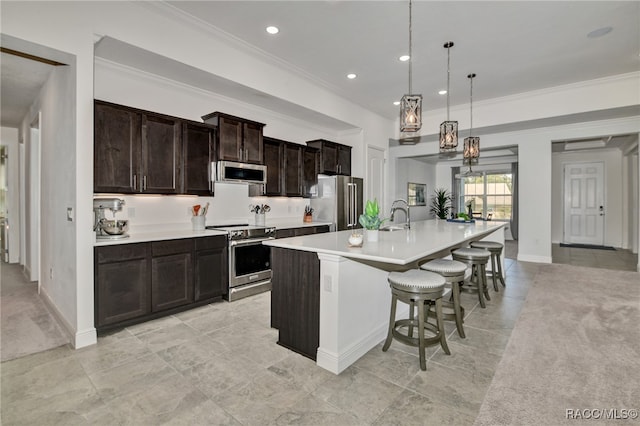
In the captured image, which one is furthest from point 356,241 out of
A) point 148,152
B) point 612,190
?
point 612,190

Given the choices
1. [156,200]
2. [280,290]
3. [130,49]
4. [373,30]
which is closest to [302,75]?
[373,30]

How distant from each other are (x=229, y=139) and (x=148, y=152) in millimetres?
1067

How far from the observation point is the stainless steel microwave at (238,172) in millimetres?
4141

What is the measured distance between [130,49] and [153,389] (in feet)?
10.2

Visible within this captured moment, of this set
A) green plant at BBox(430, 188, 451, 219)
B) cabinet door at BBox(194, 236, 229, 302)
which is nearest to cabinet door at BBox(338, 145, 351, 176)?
cabinet door at BBox(194, 236, 229, 302)

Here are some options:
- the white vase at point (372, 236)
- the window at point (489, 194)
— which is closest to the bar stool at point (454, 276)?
the white vase at point (372, 236)

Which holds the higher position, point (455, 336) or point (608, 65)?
point (608, 65)

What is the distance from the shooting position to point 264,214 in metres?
5.03

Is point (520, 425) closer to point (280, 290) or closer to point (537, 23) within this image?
point (280, 290)

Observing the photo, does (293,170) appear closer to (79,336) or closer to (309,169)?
(309,169)

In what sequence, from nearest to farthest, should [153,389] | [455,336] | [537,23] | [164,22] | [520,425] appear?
[520,425] → [153,389] → [455,336] → [164,22] → [537,23]

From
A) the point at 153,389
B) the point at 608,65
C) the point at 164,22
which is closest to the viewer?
the point at 153,389

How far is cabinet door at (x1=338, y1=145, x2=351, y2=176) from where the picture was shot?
6.13 meters

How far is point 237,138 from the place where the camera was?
4.34 meters
